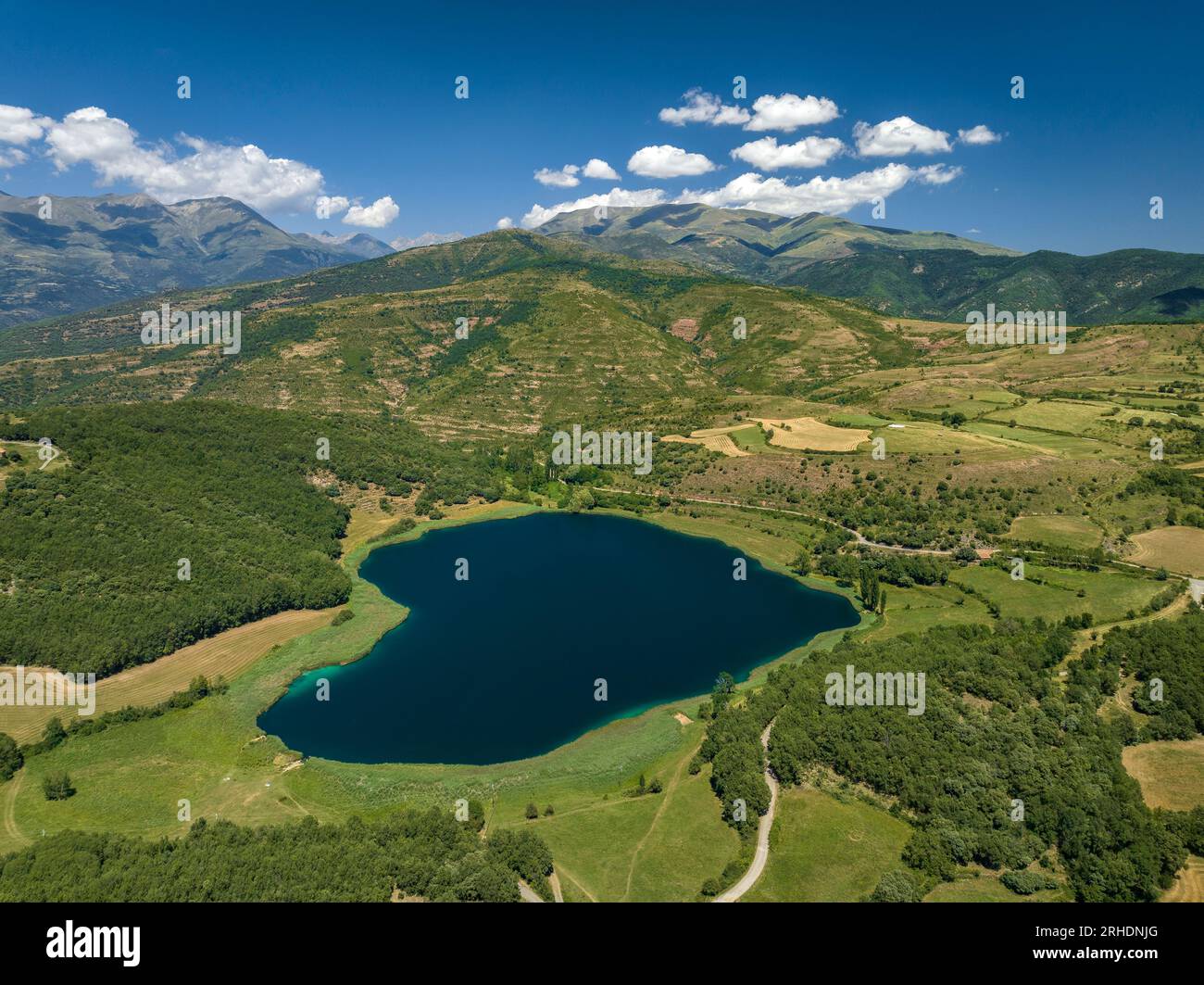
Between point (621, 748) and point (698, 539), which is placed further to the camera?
point (698, 539)

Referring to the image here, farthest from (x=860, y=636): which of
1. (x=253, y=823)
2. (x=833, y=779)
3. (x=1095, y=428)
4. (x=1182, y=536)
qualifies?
(x=1095, y=428)

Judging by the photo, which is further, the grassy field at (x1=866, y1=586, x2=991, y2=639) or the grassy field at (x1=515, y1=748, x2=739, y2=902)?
the grassy field at (x1=866, y1=586, x2=991, y2=639)

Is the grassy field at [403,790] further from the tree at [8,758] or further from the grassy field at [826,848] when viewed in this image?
the grassy field at [826,848]

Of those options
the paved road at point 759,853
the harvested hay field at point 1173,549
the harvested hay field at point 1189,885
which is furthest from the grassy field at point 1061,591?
the paved road at point 759,853

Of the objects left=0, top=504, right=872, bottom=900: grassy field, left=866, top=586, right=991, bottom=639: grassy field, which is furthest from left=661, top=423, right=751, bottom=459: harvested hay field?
left=0, top=504, right=872, bottom=900: grassy field

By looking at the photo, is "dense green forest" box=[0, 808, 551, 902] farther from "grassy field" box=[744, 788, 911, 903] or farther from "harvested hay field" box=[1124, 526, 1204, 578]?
"harvested hay field" box=[1124, 526, 1204, 578]

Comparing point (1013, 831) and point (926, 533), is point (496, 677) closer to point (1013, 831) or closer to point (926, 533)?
point (1013, 831)
